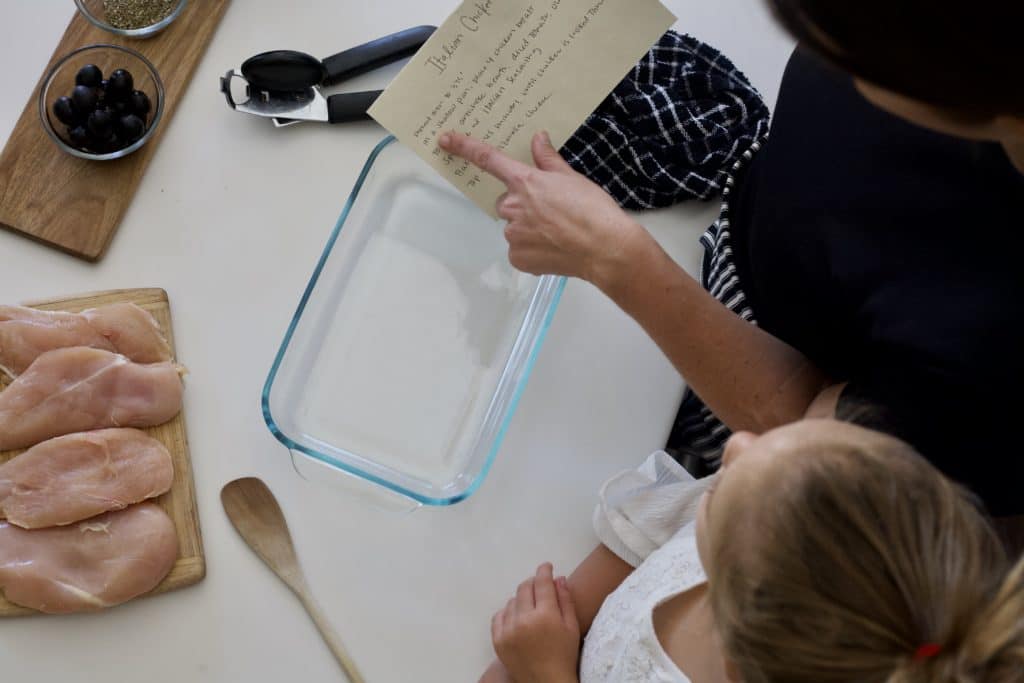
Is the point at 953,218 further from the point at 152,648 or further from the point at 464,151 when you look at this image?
the point at 152,648

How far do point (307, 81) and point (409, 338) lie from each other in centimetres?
33

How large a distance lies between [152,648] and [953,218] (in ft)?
3.07

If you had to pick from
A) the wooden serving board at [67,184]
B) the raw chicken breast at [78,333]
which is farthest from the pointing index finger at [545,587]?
the wooden serving board at [67,184]

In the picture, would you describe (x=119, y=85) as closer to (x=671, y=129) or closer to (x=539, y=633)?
(x=671, y=129)

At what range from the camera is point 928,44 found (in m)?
0.56

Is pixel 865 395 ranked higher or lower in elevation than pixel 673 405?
higher

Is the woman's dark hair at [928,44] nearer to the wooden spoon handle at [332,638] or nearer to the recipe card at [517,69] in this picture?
the recipe card at [517,69]

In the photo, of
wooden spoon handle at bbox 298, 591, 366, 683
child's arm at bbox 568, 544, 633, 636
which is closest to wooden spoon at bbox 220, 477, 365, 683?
wooden spoon handle at bbox 298, 591, 366, 683

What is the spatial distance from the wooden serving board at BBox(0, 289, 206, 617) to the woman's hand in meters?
0.40

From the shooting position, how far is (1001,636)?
61 cm

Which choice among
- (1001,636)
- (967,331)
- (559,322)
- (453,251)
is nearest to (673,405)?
(559,322)

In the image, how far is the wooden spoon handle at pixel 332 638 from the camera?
111 centimetres

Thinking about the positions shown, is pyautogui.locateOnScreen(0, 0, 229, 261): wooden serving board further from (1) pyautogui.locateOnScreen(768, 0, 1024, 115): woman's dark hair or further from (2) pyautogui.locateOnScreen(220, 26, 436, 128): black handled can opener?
(1) pyautogui.locateOnScreen(768, 0, 1024, 115): woman's dark hair

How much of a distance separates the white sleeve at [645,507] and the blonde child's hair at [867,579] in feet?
1.19
